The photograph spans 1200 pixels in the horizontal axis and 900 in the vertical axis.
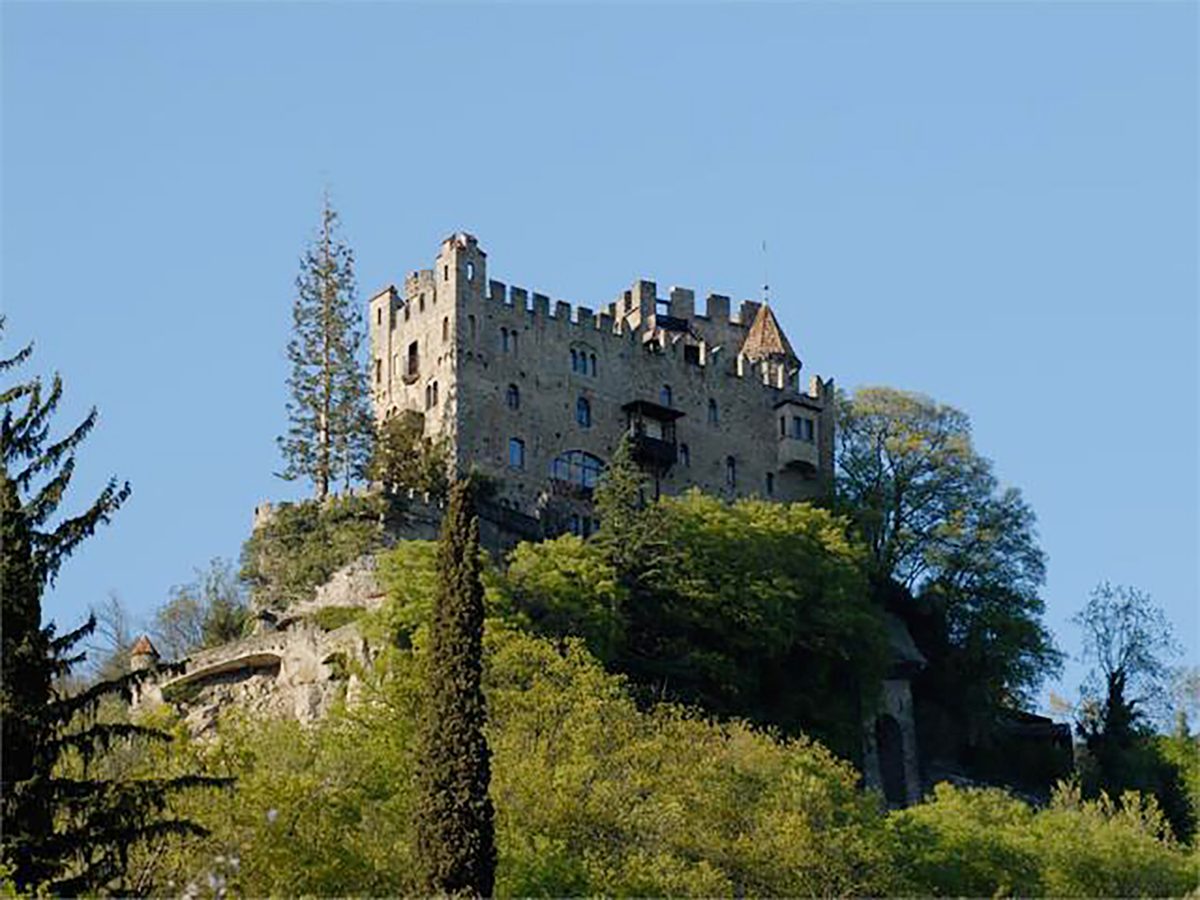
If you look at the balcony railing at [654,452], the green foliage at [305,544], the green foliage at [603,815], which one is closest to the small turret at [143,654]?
the green foliage at [305,544]

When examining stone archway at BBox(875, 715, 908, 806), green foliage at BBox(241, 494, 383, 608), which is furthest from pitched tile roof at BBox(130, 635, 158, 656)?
stone archway at BBox(875, 715, 908, 806)

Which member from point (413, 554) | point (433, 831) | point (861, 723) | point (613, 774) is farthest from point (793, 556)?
point (433, 831)

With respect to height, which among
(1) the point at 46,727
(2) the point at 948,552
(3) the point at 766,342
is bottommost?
(1) the point at 46,727

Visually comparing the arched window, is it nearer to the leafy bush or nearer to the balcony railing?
the balcony railing

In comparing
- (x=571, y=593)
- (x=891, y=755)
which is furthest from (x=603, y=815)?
(x=891, y=755)

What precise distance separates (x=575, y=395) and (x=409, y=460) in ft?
22.5

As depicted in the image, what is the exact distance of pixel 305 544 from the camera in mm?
75125

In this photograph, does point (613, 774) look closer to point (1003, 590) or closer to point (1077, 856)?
point (1077, 856)

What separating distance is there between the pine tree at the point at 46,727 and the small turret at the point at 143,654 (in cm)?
2872

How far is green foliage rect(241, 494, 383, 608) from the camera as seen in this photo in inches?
2921

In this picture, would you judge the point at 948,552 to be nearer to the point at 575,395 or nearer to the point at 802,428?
the point at 802,428

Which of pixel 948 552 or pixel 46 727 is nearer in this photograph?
pixel 46 727

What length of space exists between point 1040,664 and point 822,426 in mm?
10386

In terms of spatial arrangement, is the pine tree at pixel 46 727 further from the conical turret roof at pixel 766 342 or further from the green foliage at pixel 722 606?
the conical turret roof at pixel 766 342
